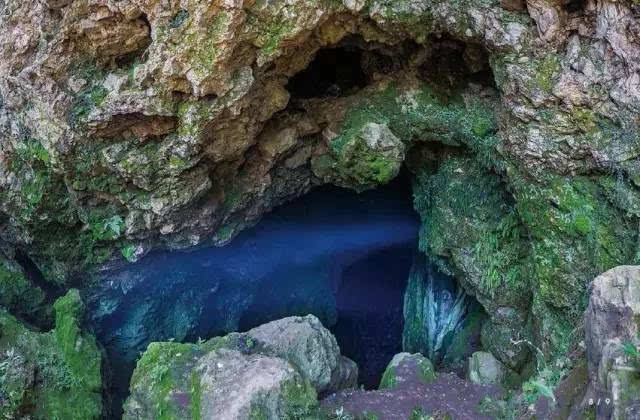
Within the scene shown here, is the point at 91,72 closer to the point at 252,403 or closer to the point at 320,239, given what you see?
the point at 252,403

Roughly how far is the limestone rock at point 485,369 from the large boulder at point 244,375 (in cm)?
204

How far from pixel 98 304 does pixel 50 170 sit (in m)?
2.51

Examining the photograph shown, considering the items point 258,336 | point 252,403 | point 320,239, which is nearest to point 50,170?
point 258,336

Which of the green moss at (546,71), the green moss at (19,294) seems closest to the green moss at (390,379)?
the green moss at (546,71)

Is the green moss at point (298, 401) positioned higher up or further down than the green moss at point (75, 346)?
higher up

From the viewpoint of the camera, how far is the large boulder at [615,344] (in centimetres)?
336

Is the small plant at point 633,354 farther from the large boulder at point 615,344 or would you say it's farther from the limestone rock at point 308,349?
the limestone rock at point 308,349

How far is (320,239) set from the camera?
1102 cm

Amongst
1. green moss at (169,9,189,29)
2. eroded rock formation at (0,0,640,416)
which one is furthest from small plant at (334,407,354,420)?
green moss at (169,9,189,29)

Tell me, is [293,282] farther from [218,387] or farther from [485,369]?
[218,387]

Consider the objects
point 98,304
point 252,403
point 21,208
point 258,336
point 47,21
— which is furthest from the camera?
point 98,304

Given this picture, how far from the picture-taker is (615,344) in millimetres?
A: 3619

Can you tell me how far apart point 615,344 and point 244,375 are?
3683mm

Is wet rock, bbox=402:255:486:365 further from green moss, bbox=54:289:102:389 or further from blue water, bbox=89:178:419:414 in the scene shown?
green moss, bbox=54:289:102:389
